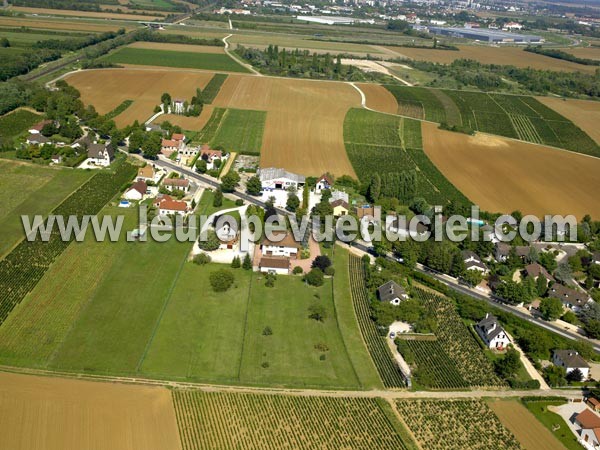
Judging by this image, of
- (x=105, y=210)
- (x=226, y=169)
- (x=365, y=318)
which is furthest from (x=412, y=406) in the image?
(x=226, y=169)

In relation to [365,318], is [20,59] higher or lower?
higher

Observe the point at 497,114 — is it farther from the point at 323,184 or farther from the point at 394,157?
the point at 323,184

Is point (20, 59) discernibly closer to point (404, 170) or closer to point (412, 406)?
point (404, 170)

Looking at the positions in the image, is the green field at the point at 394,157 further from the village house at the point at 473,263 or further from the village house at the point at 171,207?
the village house at the point at 171,207

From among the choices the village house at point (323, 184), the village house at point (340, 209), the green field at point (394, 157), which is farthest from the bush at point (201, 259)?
the green field at point (394, 157)

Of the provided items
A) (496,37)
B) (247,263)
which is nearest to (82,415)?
(247,263)

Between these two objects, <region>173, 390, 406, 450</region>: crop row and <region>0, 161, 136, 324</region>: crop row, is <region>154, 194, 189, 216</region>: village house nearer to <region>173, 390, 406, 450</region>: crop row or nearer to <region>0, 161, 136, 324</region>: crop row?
<region>0, 161, 136, 324</region>: crop row
